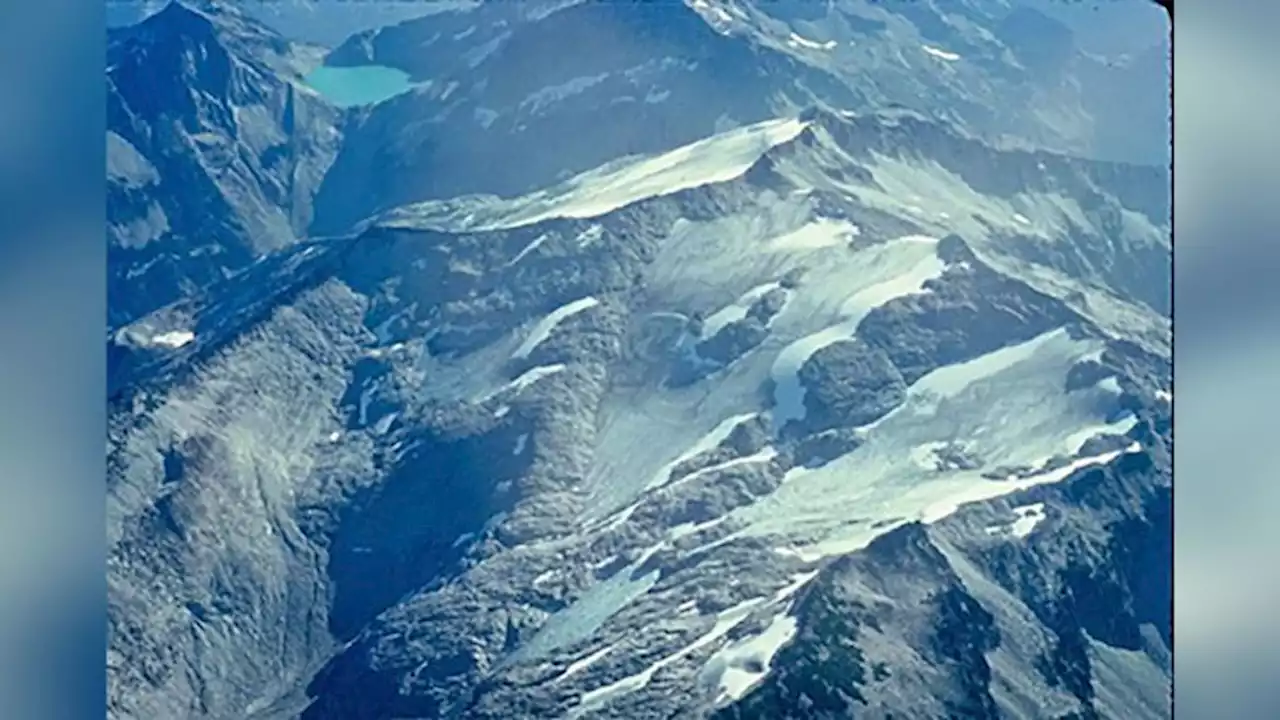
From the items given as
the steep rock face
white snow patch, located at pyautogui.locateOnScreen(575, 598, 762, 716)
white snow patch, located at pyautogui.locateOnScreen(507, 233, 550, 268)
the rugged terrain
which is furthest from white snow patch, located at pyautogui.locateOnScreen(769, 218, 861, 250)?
the steep rock face

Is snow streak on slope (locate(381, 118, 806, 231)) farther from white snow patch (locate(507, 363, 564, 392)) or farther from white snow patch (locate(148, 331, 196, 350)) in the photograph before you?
white snow patch (locate(148, 331, 196, 350))

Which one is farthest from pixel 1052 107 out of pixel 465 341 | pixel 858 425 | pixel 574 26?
pixel 465 341

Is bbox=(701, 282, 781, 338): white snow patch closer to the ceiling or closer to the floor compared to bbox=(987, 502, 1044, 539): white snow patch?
closer to the ceiling

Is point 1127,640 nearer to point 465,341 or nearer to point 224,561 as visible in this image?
point 465,341

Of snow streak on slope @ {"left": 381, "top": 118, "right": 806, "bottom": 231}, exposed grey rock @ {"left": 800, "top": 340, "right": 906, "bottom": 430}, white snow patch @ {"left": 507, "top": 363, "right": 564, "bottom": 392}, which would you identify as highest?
snow streak on slope @ {"left": 381, "top": 118, "right": 806, "bottom": 231}

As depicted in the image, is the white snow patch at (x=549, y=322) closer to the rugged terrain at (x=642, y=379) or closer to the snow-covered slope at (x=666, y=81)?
the rugged terrain at (x=642, y=379)

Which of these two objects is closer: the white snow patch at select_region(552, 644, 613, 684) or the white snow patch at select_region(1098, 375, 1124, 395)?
the white snow patch at select_region(552, 644, 613, 684)
